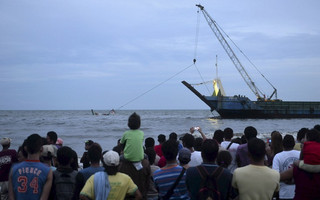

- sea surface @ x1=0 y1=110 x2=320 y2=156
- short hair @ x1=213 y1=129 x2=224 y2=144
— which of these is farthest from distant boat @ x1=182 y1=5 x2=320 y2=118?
short hair @ x1=213 y1=129 x2=224 y2=144

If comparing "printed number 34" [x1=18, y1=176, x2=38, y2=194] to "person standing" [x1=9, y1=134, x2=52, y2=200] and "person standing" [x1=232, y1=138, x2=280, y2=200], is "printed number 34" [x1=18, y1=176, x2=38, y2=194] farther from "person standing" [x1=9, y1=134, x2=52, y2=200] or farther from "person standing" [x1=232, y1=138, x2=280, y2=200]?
"person standing" [x1=232, y1=138, x2=280, y2=200]

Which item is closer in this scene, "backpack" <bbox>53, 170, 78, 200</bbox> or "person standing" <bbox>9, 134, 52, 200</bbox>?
"person standing" <bbox>9, 134, 52, 200</bbox>

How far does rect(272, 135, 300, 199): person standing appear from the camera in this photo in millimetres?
4727

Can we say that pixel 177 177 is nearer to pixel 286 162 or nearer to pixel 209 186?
pixel 209 186

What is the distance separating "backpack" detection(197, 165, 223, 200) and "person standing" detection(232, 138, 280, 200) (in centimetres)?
21

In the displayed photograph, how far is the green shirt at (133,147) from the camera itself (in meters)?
4.78

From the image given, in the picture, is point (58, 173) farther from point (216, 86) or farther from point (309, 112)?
point (309, 112)

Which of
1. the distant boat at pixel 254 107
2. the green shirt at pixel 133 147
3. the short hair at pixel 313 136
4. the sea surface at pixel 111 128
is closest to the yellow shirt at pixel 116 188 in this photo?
the green shirt at pixel 133 147

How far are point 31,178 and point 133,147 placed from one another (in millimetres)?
1376

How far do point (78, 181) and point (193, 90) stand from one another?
43.9m

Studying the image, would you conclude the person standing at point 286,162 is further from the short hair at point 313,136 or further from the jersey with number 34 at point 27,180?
the jersey with number 34 at point 27,180

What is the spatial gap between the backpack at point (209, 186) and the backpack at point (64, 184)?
1.62m


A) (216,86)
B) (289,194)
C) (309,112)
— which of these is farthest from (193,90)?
(289,194)

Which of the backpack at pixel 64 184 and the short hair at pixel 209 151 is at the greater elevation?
the short hair at pixel 209 151
